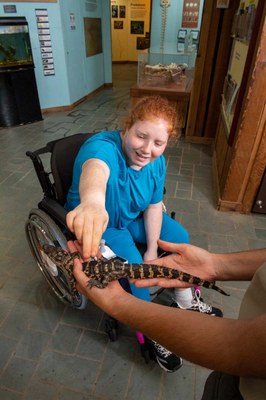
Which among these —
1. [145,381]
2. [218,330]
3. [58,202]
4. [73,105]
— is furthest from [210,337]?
[73,105]

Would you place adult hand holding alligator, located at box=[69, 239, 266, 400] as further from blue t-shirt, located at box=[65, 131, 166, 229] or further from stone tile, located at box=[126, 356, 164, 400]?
stone tile, located at box=[126, 356, 164, 400]

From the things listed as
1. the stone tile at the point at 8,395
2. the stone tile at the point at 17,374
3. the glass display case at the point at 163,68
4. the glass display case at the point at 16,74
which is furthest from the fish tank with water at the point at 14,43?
the stone tile at the point at 8,395

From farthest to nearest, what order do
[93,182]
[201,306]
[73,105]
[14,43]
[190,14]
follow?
[190,14], [73,105], [14,43], [201,306], [93,182]

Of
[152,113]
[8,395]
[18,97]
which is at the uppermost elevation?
[152,113]

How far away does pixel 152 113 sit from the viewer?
1448 mm

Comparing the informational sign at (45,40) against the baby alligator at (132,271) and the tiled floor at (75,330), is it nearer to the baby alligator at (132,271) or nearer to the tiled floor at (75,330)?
the tiled floor at (75,330)

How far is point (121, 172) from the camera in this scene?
1579 mm

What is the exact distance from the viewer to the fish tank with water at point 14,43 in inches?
206

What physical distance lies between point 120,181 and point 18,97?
5.41 meters

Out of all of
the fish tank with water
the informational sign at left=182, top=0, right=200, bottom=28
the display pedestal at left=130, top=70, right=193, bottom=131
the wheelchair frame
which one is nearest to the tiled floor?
the wheelchair frame

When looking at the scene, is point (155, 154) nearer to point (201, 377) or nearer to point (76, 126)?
point (201, 377)

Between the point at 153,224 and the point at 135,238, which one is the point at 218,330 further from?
the point at 135,238

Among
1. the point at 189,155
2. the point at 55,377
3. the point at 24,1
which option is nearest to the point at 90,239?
the point at 55,377

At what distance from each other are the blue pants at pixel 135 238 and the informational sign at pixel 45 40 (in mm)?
5996
